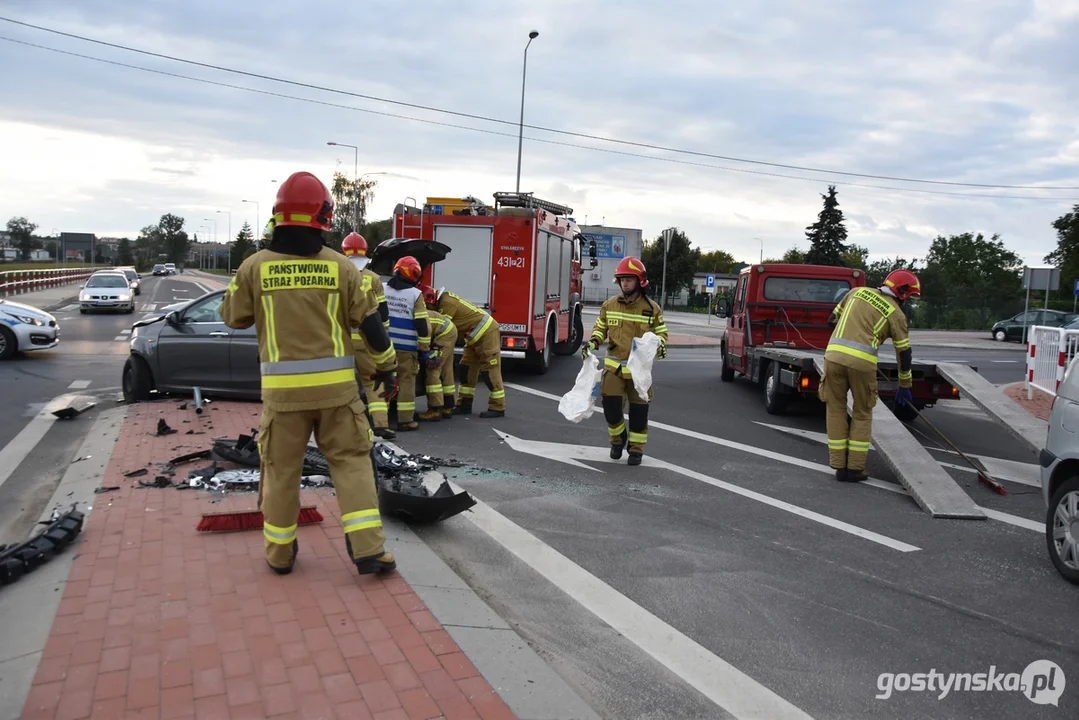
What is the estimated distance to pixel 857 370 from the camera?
7809 millimetres

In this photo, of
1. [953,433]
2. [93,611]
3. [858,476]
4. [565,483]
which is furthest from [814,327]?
[93,611]

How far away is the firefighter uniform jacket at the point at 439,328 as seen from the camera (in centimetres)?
980

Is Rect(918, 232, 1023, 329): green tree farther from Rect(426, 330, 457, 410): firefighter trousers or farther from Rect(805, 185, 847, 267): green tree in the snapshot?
Rect(426, 330, 457, 410): firefighter trousers

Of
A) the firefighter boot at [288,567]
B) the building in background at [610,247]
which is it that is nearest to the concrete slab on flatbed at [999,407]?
the firefighter boot at [288,567]

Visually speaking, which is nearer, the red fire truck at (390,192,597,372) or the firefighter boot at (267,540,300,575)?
the firefighter boot at (267,540,300,575)

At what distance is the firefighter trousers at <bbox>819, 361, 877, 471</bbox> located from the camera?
783 centimetres

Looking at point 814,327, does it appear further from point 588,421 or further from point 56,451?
point 56,451

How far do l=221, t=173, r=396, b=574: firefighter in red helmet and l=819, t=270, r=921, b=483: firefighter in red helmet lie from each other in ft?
16.3

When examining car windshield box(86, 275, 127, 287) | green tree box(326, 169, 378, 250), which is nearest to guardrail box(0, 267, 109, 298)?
car windshield box(86, 275, 127, 287)

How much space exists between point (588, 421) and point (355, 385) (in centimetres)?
653

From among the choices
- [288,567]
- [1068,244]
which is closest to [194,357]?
[288,567]

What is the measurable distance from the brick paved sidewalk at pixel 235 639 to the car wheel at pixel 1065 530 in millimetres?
3835

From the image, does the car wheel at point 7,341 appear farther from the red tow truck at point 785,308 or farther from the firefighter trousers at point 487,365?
the red tow truck at point 785,308

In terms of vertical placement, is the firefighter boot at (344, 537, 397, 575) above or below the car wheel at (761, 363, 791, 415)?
below
